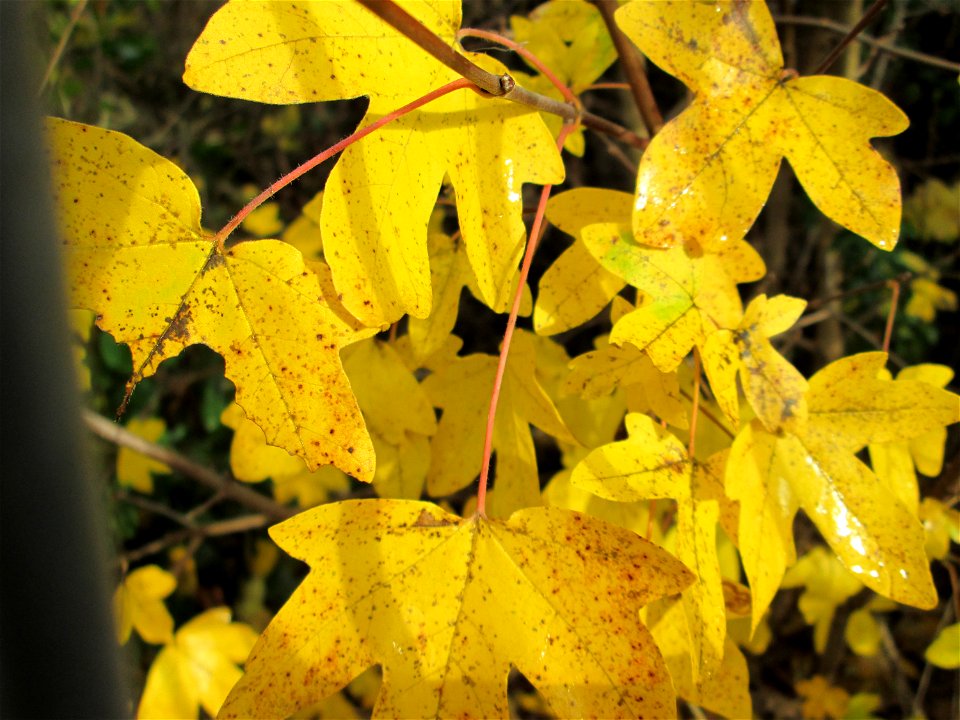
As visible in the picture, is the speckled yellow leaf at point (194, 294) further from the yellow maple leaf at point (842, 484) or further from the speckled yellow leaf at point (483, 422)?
the yellow maple leaf at point (842, 484)

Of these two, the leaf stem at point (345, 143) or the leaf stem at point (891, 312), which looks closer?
the leaf stem at point (345, 143)

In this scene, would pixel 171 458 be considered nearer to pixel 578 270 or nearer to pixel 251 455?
pixel 251 455

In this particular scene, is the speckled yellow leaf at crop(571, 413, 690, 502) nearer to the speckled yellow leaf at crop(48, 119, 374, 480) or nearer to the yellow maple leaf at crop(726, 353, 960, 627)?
the yellow maple leaf at crop(726, 353, 960, 627)

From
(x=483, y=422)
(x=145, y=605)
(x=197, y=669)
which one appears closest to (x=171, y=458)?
(x=145, y=605)

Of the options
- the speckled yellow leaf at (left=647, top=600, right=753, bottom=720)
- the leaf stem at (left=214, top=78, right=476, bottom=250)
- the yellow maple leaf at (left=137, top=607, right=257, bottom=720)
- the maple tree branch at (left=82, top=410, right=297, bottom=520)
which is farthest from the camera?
the maple tree branch at (left=82, top=410, right=297, bottom=520)

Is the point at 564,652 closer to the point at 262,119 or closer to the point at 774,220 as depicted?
the point at 774,220

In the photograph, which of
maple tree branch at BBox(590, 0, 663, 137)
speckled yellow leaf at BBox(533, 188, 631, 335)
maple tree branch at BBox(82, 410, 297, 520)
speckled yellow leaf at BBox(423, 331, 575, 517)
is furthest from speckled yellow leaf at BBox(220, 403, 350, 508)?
maple tree branch at BBox(590, 0, 663, 137)

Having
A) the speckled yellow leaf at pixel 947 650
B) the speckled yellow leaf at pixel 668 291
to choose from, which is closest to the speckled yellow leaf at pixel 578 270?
the speckled yellow leaf at pixel 668 291
